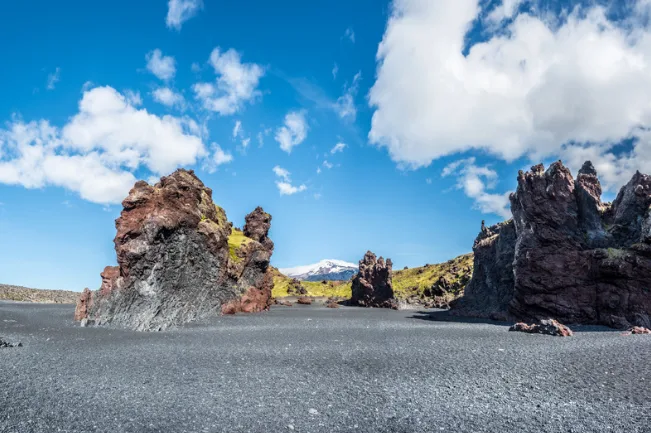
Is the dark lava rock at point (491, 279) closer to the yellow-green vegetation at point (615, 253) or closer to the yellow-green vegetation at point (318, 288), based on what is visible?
the yellow-green vegetation at point (615, 253)

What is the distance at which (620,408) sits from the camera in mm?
12047

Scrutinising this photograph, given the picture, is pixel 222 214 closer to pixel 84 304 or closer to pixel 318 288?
pixel 84 304

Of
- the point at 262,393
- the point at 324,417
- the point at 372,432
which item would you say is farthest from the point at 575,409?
the point at 262,393

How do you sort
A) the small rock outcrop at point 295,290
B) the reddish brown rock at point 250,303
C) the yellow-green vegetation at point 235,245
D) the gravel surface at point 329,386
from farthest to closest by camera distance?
the small rock outcrop at point 295,290 → the yellow-green vegetation at point 235,245 → the reddish brown rock at point 250,303 → the gravel surface at point 329,386

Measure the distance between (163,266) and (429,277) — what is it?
95021 millimetres

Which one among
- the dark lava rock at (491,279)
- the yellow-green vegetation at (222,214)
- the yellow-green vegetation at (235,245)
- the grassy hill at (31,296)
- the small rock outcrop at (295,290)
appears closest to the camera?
the yellow-green vegetation at (235,245)

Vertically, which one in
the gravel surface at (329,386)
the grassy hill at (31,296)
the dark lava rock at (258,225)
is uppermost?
the dark lava rock at (258,225)

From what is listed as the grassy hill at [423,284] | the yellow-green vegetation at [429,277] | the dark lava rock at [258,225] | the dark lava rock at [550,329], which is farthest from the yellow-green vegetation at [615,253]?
the dark lava rock at [258,225]

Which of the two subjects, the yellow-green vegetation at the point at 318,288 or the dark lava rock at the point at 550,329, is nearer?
the dark lava rock at the point at 550,329

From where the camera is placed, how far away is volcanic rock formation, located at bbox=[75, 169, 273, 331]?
37.0 m

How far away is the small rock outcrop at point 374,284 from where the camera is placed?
86500 mm

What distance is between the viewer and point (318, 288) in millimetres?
127750

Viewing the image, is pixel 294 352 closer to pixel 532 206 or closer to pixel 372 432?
pixel 372 432

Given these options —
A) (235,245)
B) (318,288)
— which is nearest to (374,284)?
(235,245)
